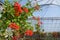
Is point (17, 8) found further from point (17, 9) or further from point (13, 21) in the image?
point (13, 21)

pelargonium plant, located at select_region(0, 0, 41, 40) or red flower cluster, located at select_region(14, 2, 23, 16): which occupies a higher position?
red flower cluster, located at select_region(14, 2, 23, 16)

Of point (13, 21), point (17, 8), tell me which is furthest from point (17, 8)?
point (13, 21)

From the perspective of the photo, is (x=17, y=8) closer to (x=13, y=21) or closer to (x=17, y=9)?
(x=17, y=9)

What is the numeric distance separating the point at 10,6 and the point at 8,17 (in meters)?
0.15

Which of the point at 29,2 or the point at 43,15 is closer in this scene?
the point at 29,2

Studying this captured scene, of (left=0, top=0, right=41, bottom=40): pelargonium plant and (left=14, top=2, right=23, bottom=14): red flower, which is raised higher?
(left=14, top=2, right=23, bottom=14): red flower

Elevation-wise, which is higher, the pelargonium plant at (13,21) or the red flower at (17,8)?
the red flower at (17,8)

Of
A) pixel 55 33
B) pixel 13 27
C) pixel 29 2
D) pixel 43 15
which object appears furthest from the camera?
pixel 55 33

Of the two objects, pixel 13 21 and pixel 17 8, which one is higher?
pixel 17 8

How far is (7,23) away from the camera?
3.10 m

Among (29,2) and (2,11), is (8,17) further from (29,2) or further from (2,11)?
(29,2)

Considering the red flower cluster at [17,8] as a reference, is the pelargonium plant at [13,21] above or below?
below

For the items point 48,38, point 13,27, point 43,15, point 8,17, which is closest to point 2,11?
point 8,17

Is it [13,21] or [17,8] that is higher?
[17,8]
